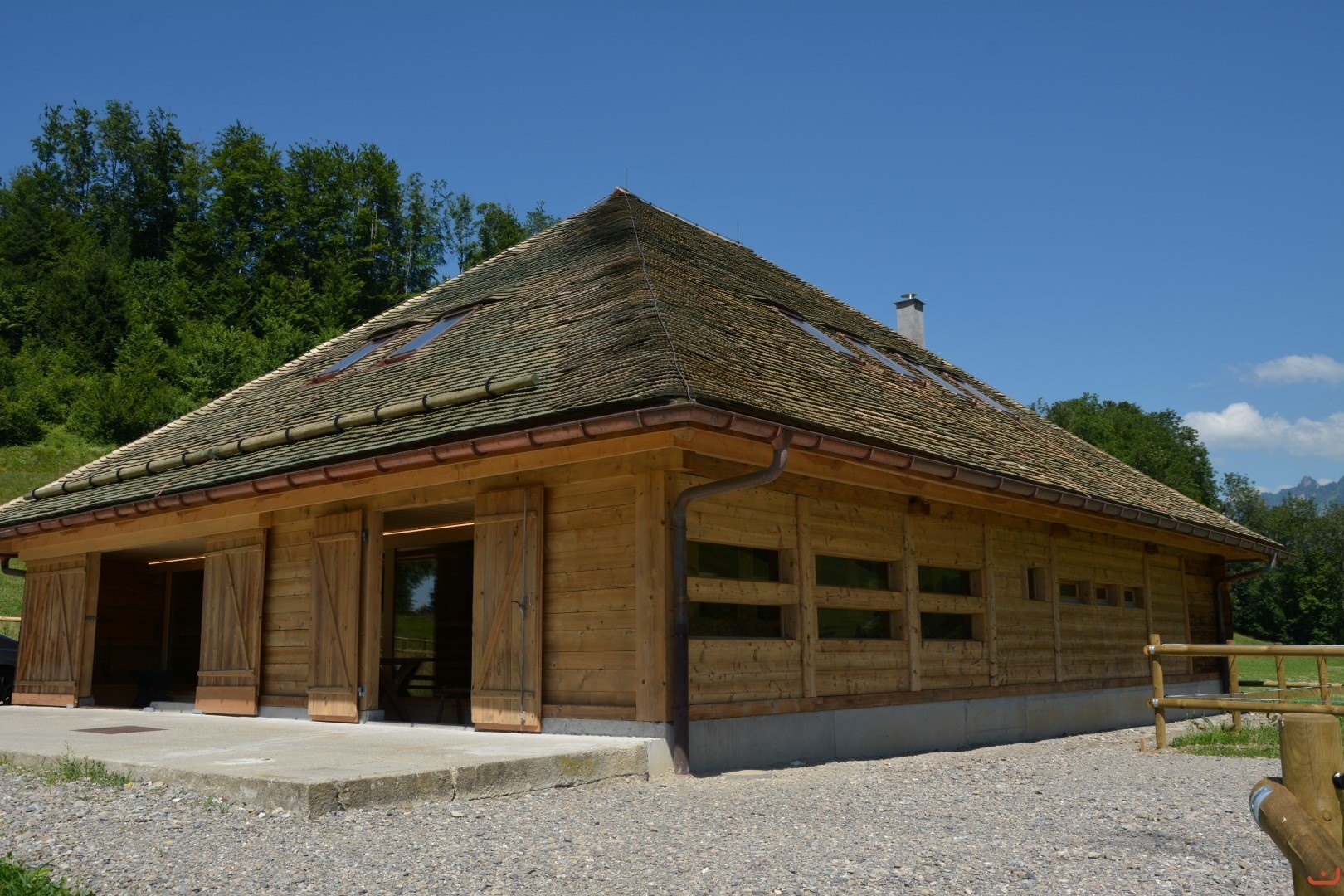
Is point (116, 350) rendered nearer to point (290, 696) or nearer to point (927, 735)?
point (290, 696)

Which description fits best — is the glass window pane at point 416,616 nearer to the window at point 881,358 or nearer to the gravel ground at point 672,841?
the gravel ground at point 672,841

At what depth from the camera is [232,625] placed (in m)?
11.6

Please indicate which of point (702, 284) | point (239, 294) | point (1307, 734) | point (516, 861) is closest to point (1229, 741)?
point (702, 284)

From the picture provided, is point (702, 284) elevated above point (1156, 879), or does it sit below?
above

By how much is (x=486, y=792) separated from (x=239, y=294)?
50127 mm

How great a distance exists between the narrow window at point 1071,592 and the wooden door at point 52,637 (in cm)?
1217

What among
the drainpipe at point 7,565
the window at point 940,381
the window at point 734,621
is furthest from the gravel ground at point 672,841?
the drainpipe at point 7,565

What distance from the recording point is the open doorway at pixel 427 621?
12.0 m

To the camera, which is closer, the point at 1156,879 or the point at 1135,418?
the point at 1156,879

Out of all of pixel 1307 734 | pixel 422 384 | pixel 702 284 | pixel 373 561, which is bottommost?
pixel 1307 734

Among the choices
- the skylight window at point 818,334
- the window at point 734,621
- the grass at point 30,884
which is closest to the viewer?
the grass at point 30,884

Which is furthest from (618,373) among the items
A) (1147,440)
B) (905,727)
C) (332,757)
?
(1147,440)

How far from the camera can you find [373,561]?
10.5 metres

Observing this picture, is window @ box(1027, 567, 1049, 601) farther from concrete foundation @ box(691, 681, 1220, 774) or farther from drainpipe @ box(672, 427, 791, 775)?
drainpipe @ box(672, 427, 791, 775)
